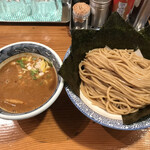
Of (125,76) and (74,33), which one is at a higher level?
(74,33)

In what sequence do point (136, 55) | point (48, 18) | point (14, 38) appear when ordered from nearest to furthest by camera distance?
point (136, 55)
point (14, 38)
point (48, 18)

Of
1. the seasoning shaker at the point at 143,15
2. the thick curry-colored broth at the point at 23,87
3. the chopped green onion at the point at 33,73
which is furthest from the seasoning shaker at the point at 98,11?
the chopped green onion at the point at 33,73

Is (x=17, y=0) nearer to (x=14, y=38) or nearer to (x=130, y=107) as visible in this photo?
(x=14, y=38)

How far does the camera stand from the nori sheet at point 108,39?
136 centimetres

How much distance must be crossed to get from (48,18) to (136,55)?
57.1 inches

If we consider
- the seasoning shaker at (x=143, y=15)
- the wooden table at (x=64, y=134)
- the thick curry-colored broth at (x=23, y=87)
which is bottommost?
the wooden table at (x=64, y=134)

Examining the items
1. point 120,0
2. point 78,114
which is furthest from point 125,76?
point 120,0

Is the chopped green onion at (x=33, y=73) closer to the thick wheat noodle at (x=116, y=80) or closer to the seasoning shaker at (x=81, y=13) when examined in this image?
the thick wheat noodle at (x=116, y=80)

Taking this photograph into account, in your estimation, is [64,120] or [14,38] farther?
[14,38]

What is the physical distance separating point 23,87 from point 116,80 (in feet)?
2.90

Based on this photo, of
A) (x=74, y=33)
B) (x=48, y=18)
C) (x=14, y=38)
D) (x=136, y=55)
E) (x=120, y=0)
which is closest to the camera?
(x=74, y=33)

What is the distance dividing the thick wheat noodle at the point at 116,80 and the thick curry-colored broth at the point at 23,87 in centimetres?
34

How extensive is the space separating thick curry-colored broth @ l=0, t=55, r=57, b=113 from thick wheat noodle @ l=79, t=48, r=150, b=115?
1.11ft

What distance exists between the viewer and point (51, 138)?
4.41ft
